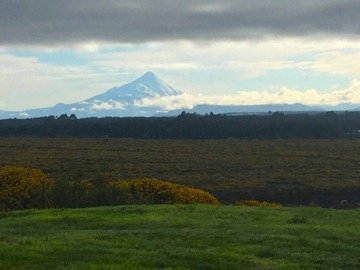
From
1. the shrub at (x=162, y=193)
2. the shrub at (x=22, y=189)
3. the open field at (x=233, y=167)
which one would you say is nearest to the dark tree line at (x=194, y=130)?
the open field at (x=233, y=167)

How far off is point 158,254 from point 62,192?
15.1m

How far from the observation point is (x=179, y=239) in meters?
13.0

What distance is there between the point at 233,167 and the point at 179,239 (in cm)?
5804

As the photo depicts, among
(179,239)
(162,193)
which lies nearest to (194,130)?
(162,193)

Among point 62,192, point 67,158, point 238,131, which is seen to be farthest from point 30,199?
point 238,131

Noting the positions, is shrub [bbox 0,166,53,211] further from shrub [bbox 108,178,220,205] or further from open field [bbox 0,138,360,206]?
shrub [bbox 108,178,220,205]

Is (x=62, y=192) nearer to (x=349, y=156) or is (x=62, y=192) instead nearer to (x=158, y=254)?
(x=158, y=254)

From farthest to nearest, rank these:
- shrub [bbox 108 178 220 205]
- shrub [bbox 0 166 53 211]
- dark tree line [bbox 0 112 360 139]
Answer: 1. dark tree line [bbox 0 112 360 139]
2. shrub [bbox 108 178 220 205]
3. shrub [bbox 0 166 53 211]

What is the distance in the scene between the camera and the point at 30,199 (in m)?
29.4

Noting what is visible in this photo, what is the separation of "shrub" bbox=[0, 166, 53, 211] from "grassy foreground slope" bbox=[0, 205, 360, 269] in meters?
8.94

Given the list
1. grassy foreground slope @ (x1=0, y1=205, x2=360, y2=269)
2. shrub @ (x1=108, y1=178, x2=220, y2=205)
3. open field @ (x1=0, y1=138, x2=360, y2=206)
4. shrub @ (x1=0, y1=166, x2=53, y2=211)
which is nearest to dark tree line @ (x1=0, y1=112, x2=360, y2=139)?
open field @ (x1=0, y1=138, x2=360, y2=206)

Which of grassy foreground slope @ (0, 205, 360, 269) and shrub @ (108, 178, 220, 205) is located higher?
grassy foreground slope @ (0, 205, 360, 269)

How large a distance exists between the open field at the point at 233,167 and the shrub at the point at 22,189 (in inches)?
62.1

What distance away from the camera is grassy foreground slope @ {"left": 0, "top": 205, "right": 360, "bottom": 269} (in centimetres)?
1090
